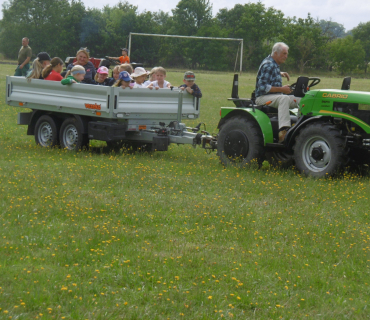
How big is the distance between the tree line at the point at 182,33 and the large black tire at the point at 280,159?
4073 centimetres

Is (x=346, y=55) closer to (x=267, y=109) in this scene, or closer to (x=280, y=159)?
(x=280, y=159)

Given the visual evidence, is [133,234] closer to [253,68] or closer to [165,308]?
[165,308]

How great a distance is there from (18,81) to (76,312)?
803cm

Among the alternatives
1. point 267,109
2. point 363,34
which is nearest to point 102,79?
point 267,109

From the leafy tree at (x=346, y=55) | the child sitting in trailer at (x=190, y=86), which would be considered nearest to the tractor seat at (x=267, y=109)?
the child sitting in trailer at (x=190, y=86)

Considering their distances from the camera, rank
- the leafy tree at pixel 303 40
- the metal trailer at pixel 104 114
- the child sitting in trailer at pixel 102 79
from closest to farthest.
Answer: the metal trailer at pixel 104 114
the child sitting in trailer at pixel 102 79
the leafy tree at pixel 303 40

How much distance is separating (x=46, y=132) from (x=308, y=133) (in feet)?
16.2

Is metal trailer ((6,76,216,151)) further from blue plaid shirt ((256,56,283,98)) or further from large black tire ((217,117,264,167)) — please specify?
blue plaid shirt ((256,56,283,98))

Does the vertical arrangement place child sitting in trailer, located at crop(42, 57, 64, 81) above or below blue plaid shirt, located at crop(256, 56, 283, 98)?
below

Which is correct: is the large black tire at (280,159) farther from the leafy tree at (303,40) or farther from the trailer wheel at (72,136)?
the leafy tree at (303,40)

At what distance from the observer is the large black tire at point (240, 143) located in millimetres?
9070

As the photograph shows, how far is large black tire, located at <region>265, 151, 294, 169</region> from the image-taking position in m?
9.36

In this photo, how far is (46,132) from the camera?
11086mm

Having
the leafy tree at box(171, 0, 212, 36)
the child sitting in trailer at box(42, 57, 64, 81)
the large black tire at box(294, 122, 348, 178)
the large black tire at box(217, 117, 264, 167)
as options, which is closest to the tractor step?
the large black tire at box(217, 117, 264, 167)
